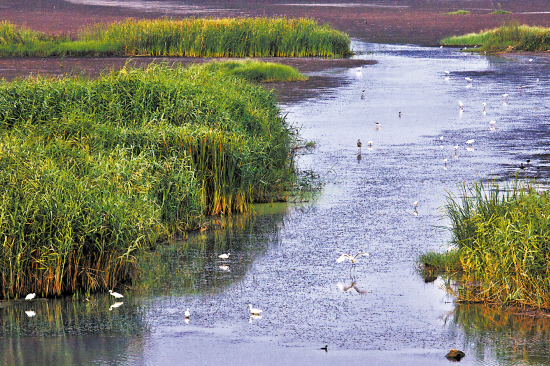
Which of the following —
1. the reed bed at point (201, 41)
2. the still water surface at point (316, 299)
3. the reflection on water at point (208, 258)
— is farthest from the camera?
the reed bed at point (201, 41)

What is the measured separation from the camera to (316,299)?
8438 mm

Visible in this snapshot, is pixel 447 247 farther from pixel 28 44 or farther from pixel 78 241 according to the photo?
pixel 28 44

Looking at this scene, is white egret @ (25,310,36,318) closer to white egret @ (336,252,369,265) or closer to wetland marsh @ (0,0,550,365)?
wetland marsh @ (0,0,550,365)

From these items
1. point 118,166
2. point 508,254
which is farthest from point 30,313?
point 508,254

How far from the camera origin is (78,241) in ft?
28.5

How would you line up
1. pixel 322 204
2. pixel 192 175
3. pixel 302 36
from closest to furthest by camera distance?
pixel 192 175, pixel 322 204, pixel 302 36

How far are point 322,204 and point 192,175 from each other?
2.28m

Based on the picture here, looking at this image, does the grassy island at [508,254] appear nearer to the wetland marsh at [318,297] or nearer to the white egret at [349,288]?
the wetland marsh at [318,297]

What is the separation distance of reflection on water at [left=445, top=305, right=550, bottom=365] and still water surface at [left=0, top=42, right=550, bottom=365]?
0.05ft

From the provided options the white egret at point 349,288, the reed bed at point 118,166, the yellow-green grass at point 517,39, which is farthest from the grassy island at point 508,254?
the yellow-green grass at point 517,39

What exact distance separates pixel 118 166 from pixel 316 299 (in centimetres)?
329

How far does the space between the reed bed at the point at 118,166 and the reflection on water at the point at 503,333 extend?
339 cm

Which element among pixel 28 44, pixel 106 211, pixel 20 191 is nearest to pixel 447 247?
pixel 106 211

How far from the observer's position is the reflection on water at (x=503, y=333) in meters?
7.10
